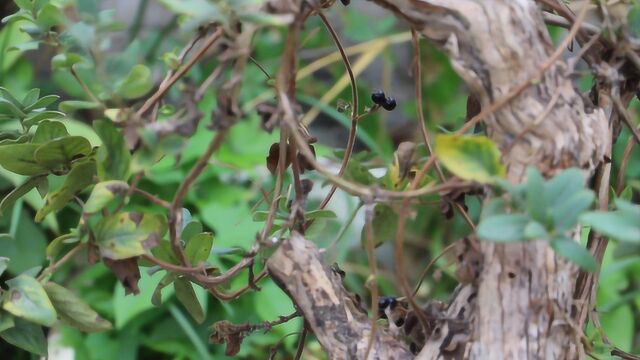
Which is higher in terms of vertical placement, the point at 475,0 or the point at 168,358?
the point at 475,0

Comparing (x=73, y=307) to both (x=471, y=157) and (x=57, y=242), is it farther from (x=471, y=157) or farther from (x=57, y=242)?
(x=471, y=157)

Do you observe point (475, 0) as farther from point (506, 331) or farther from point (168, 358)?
point (168, 358)

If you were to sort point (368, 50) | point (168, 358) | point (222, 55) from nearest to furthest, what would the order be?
point (222, 55)
point (168, 358)
point (368, 50)

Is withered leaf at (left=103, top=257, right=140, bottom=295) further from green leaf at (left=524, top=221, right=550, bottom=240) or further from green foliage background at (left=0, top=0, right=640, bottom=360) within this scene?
green foliage background at (left=0, top=0, right=640, bottom=360)

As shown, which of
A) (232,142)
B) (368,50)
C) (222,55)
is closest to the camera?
(222,55)

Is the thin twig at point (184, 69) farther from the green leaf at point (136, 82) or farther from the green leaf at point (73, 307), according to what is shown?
the green leaf at point (73, 307)

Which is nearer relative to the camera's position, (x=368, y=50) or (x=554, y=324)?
(x=554, y=324)

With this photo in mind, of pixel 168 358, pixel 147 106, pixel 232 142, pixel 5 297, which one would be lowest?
pixel 168 358

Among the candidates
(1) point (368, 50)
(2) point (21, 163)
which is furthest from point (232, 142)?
(2) point (21, 163)

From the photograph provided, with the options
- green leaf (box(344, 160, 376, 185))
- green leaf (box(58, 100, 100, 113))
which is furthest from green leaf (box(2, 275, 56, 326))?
green leaf (box(344, 160, 376, 185))
